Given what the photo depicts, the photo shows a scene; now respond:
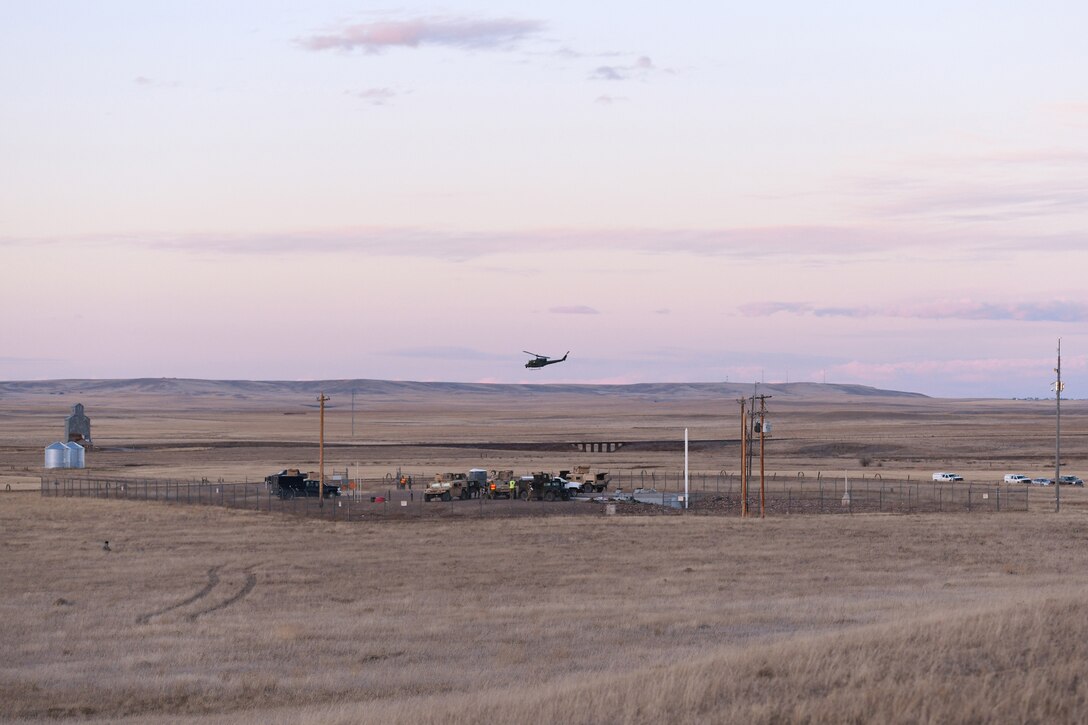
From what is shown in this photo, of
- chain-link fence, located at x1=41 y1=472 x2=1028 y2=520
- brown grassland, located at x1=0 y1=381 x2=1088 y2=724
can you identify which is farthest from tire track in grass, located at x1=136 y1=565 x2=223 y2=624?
chain-link fence, located at x1=41 y1=472 x2=1028 y2=520

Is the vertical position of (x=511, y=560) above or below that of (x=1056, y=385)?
below

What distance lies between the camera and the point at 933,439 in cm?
15875

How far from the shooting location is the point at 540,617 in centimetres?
3319

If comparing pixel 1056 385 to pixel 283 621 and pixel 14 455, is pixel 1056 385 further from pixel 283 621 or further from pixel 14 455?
pixel 14 455

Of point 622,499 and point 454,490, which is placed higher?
point 454,490

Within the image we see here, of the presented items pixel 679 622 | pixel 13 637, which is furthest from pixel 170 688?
pixel 679 622

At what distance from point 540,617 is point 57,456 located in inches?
3297

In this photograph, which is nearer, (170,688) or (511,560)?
(170,688)

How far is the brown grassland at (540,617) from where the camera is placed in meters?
19.3

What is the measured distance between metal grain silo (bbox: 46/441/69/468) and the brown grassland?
31.0 metres

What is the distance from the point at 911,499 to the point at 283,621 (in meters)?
51.3

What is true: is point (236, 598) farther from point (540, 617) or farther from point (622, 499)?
point (622, 499)

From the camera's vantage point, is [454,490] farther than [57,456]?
No

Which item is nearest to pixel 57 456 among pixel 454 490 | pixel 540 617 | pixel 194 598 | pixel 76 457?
pixel 76 457
